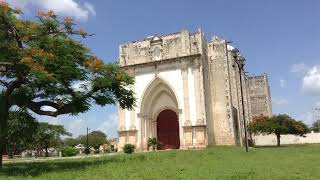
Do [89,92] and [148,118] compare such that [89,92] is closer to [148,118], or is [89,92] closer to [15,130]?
[15,130]

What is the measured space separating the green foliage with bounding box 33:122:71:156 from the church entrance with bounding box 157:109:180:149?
46.7 feet

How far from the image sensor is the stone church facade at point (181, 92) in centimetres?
3550

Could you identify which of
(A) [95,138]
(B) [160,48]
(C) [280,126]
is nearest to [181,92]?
(B) [160,48]

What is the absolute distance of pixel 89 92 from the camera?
17.9 metres

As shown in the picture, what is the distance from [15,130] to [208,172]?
9.51 m

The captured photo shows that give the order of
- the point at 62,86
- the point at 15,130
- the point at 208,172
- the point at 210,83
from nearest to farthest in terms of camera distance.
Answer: the point at 208,172
the point at 62,86
the point at 15,130
the point at 210,83

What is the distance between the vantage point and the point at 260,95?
5981 centimetres

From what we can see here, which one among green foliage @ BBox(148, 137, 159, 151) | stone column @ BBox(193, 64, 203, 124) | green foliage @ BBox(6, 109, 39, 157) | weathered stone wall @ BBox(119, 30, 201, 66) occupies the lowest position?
green foliage @ BBox(148, 137, 159, 151)

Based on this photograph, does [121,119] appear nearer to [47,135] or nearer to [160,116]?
[160,116]

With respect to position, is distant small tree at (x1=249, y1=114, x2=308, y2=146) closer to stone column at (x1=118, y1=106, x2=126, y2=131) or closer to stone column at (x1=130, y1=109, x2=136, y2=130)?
stone column at (x1=130, y1=109, x2=136, y2=130)

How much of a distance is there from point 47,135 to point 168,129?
16.8 meters

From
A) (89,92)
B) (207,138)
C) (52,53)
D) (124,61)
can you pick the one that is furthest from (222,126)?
(52,53)

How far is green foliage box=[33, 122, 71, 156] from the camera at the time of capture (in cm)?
4747

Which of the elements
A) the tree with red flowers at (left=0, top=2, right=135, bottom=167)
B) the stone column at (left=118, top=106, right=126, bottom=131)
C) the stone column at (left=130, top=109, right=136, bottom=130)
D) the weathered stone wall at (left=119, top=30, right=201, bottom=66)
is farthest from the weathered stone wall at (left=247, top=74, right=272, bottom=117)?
the tree with red flowers at (left=0, top=2, right=135, bottom=167)
